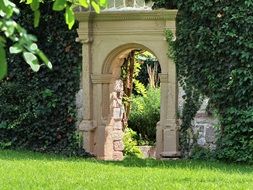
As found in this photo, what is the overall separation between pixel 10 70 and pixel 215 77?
3.27 metres

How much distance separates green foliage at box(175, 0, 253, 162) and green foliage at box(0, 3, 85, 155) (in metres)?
1.76

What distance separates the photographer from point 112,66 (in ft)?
33.4

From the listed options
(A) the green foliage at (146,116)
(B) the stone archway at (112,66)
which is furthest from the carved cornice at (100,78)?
(A) the green foliage at (146,116)

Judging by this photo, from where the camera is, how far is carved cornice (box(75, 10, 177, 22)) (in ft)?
30.8

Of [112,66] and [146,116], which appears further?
[146,116]

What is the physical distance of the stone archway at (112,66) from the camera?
9508 millimetres

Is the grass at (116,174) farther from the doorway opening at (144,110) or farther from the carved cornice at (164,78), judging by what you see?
the doorway opening at (144,110)

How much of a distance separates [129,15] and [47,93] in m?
1.72

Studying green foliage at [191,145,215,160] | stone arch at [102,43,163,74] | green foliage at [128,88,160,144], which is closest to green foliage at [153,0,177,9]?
stone arch at [102,43,163,74]

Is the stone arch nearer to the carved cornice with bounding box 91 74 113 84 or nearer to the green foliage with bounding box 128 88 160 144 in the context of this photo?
the carved cornice with bounding box 91 74 113 84

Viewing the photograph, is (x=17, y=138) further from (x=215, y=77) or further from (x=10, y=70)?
(x=215, y=77)

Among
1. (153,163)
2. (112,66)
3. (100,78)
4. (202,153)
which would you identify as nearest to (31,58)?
(153,163)

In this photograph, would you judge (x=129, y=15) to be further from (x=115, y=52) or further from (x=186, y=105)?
(x=186, y=105)

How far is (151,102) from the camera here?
46.4 ft
